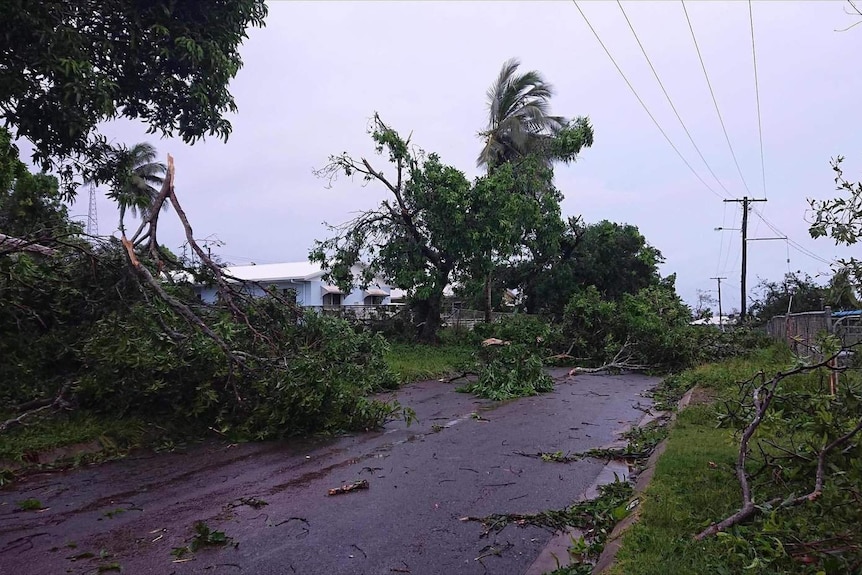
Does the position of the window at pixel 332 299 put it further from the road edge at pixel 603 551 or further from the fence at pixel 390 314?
the road edge at pixel 603 551

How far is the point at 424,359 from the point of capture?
1720 centimetres

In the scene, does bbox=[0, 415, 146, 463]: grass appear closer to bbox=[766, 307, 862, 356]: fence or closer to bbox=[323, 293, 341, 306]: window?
bbox=[766, 307, 862, 356]: fence

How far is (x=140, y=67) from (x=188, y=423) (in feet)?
15.6

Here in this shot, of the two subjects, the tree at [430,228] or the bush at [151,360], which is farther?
the tree at [430,228]

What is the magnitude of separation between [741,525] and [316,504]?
3.36 meters

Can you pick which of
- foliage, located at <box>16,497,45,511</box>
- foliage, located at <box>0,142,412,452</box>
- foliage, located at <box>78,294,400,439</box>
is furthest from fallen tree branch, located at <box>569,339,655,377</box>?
foliage, located at <box>16,497,45,511</box>

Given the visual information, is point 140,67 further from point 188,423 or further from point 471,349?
point 471,349

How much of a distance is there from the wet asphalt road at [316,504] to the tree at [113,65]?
13.9 feet

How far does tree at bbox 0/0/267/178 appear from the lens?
7.03 m

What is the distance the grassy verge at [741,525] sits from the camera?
3203 millimetres

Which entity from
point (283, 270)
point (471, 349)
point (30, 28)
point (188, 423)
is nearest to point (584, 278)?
point (471, 349)

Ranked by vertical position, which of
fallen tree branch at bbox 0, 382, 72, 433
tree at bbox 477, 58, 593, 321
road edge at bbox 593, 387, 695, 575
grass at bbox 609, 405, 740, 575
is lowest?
road edge at bbox 593, 387, 695, 575

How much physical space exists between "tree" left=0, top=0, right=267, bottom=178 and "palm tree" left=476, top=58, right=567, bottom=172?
16398 mm

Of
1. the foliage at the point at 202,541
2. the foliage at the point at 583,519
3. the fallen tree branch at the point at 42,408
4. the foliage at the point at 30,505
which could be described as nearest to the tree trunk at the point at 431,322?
the fallen tree branch at the point at 42,408
